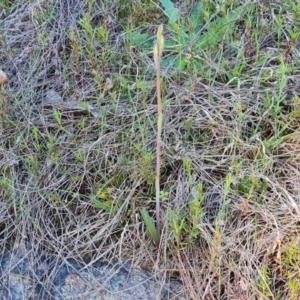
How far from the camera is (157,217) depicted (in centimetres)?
153

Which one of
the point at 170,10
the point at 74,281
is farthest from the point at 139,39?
the point at 74,281

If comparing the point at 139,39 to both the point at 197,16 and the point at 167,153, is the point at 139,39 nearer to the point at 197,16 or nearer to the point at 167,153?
the point at 197,16

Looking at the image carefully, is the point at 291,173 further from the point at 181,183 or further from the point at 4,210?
the point at 4,210

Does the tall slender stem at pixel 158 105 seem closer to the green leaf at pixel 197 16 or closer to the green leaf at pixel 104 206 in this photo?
the green leaf at pixel 104 206

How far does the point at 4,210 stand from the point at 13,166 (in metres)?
0.18

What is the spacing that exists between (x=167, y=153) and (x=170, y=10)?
0.73m

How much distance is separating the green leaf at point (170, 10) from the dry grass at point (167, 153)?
0.07 m

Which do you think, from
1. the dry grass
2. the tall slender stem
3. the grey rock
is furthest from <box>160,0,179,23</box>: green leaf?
the grey rock

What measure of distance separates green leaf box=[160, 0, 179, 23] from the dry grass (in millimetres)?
70

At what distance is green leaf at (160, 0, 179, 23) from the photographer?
6.73 ft

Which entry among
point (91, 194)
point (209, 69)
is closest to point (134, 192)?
point (91, 194)

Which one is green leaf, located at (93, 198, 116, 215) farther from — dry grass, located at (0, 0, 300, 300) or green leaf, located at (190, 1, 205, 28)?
green leaf, located at (190, 1, 205, 28)

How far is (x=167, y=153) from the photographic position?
67.6 inches

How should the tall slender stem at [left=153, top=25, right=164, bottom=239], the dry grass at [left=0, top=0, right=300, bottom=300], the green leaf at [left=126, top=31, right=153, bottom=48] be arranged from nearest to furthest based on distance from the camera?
the tall slender stem at [left=153, top=25, right=164, bottom=239] < the dry grass at [left=0, top=0, right=300, bottom=300] < the green leaf at [left=126, top=31, right=153, bottom=48]
